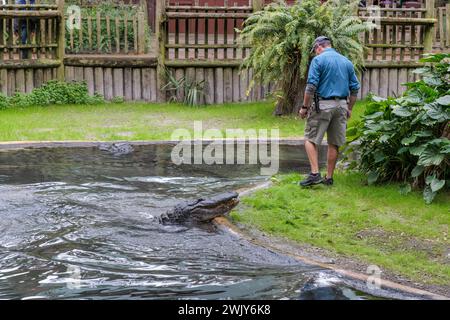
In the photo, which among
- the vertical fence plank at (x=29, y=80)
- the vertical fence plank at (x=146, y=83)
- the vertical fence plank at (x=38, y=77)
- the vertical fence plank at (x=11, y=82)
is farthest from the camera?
the vertical fence plank at (x=146, y=83)

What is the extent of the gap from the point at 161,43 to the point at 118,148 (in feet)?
18.4

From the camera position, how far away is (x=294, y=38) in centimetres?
1524

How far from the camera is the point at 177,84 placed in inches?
720

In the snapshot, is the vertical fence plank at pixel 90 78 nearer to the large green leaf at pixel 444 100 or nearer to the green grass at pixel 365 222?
the green grass at pixel 365 222

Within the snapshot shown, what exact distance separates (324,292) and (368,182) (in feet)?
11.8

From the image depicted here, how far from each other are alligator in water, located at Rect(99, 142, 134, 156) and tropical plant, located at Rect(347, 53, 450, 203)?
163 inches

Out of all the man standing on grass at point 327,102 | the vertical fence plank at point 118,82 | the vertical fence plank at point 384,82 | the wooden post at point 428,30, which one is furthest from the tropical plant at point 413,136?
the vertical fence plank at point 118,82

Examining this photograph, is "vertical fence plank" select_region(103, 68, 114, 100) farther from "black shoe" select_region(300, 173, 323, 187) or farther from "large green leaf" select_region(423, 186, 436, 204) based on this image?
"large green leaf" select_region(423, 186, 436, 204)

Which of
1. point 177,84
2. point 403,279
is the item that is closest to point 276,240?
point 403,279

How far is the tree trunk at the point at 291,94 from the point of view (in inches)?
634

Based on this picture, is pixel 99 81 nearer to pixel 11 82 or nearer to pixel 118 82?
pixel 118 82

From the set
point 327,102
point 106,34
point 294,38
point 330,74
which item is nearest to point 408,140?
point 327,102

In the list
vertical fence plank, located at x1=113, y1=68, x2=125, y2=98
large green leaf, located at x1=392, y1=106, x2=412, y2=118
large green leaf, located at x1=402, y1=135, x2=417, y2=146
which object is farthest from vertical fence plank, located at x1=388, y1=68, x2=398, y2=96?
large green leaf, located at x1=402, y1=135, x2=417, y2=146

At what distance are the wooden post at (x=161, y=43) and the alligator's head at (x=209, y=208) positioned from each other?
9.59m
